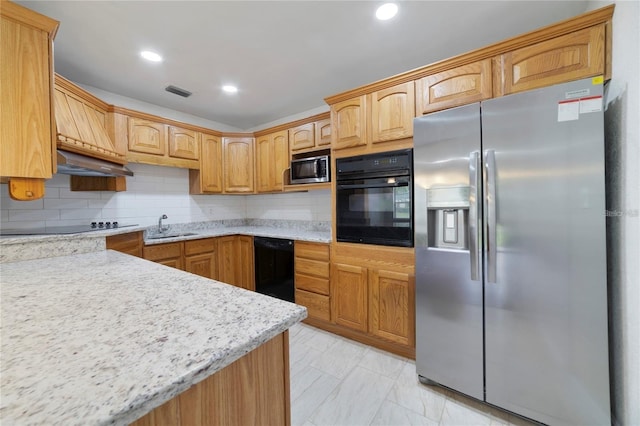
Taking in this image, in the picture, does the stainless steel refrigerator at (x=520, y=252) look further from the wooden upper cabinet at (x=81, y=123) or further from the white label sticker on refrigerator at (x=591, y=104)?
the wooden upper cabinet at (x=81, y=123)

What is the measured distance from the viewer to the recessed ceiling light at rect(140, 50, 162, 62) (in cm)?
206

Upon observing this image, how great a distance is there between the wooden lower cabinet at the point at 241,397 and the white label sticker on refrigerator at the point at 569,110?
1708 millimetres

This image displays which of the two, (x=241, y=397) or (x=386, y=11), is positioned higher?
(x=386, y=11)

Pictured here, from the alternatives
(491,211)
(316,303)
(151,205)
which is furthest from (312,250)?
(151,205)

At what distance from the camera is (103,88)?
2666 millimetres

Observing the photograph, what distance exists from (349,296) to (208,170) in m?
2.48

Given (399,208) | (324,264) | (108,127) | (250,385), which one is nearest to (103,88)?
(108,127)

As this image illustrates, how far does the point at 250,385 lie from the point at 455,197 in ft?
4.93

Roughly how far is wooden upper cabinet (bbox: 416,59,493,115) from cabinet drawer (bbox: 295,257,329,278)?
1.57 m

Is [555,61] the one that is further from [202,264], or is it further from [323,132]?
[202,264]

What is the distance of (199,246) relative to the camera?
2992 millimetres

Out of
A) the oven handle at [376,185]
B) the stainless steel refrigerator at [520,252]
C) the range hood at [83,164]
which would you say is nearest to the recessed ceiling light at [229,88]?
the range hood at [83,164]

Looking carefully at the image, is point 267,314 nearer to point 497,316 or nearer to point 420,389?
point 497,316

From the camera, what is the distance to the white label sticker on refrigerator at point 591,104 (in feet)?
4.09
